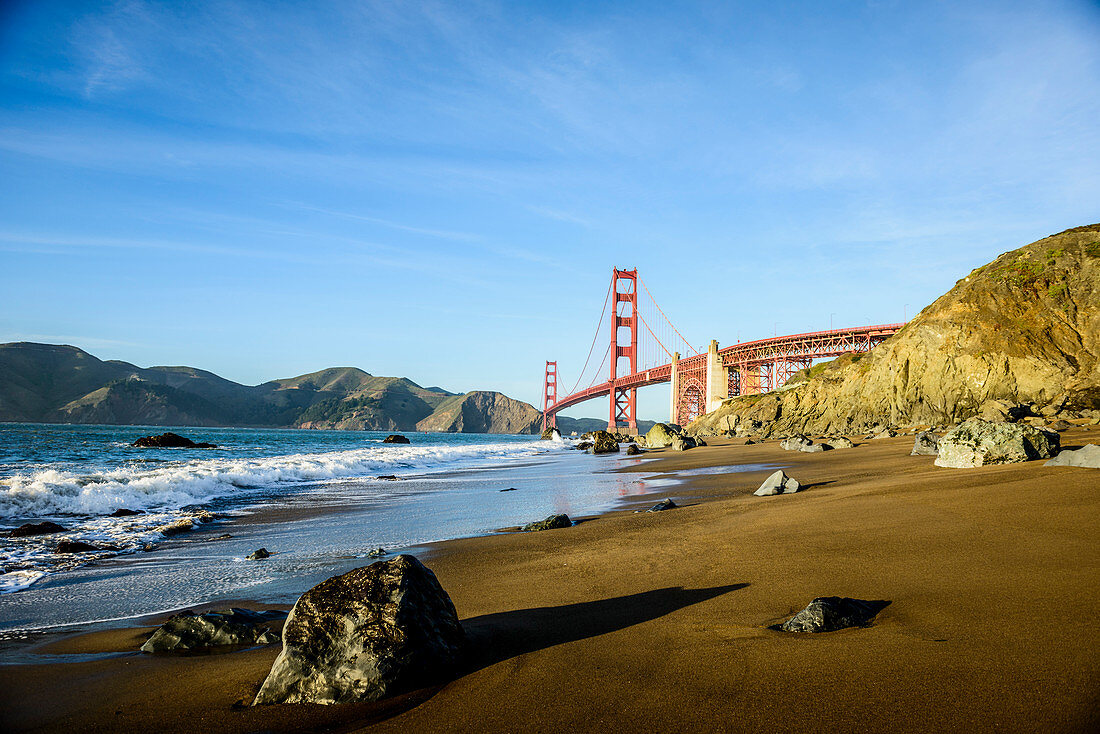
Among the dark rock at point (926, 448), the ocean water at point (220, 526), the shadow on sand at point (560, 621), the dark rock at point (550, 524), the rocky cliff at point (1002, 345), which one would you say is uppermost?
the rocky cliff at point (1002, 345)

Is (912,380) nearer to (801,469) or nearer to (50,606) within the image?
(801,469)

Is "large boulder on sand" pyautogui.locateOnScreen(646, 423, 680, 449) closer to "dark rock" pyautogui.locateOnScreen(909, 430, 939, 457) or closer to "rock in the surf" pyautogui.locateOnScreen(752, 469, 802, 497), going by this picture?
"dark rock" pyautogui.locateOnScreen(909, 430, 939, 457)

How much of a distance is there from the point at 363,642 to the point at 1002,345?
29.1m

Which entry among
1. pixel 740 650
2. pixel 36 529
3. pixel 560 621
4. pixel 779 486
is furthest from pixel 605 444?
pixel 740 650

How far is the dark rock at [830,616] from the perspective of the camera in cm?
291

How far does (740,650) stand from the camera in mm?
2746

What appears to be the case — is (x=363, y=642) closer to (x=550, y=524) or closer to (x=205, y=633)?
(x=205, y=633)

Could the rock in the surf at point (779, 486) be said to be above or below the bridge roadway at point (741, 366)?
below

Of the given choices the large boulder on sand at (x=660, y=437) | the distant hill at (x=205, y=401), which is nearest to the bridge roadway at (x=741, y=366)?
the large boulder on sand at (x=660, y=437)

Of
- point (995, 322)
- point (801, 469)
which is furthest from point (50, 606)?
point (995, 322)

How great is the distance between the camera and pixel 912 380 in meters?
27.7

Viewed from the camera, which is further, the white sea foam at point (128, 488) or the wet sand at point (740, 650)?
the white sea foam at point (128, 488)

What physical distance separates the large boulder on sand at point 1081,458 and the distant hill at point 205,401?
129 m

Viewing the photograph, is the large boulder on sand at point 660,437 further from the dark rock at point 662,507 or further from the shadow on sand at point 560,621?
the shadow on sand at point 560,621
